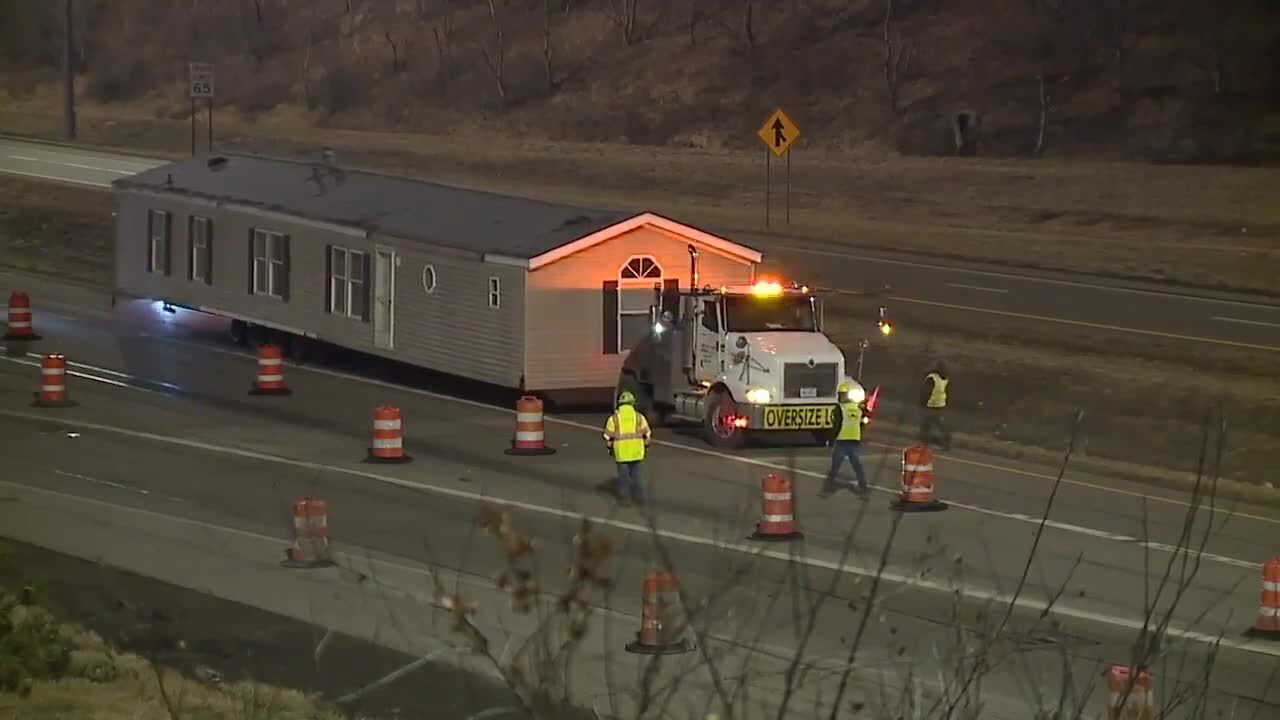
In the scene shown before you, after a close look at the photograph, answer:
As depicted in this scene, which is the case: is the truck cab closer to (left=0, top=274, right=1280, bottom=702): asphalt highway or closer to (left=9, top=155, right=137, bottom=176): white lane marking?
(left=0, top=274, right=1280, bottom=702): asphalt highway

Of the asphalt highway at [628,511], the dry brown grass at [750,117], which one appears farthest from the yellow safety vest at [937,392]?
the dry brown grass at [750,117]

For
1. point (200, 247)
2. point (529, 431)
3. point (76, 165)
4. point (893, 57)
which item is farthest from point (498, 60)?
point (529, 431)

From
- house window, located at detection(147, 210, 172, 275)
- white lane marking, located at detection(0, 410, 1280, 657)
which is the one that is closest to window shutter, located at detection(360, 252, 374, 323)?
white lane marking, located at detection(0, 410, 1280, 657)

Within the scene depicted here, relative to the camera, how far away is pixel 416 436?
91.7 ft

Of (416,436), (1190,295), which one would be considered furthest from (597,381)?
(1190,295)

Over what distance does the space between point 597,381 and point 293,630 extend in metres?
15.8

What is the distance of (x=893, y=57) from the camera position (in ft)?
249

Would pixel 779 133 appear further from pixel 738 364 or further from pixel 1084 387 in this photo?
pixel 738 364

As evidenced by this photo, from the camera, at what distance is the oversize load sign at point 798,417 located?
26953 mm

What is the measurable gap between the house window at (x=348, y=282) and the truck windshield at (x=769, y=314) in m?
7.86

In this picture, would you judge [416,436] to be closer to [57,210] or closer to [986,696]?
[986,696]

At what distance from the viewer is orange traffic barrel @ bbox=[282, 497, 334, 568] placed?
1786 cm

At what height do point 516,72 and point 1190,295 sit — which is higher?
point 516,72

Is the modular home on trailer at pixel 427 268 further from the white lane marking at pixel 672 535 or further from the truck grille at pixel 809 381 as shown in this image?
the white lane marking at pixel 672 535
